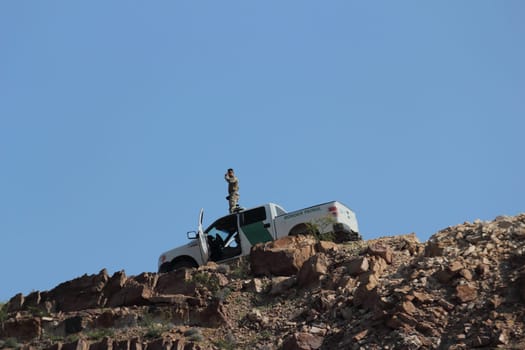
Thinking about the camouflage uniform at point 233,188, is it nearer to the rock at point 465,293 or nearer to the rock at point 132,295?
the rock at point 132,295

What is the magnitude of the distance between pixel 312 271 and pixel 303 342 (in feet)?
11.0

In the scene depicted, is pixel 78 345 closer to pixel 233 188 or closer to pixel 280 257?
pixel 280 257

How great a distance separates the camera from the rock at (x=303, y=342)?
20.5 metres

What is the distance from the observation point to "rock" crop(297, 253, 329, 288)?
77.5 feet

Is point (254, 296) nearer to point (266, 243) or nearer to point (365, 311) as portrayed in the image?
point (266, 243)

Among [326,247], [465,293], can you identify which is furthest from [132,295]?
[465,293]

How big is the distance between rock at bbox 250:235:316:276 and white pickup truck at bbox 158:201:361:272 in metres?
1.25

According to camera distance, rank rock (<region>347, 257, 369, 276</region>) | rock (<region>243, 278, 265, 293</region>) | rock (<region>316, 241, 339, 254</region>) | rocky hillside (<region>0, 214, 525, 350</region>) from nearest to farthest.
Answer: rocky hillside (<region>0, 214, 525, 350</region>) → rock (<region>347, 257, 369, 276</region>) → rock (<region>243, 278, 265, 293</region>) → rock (<region>316, 241, 339, 254</region>)

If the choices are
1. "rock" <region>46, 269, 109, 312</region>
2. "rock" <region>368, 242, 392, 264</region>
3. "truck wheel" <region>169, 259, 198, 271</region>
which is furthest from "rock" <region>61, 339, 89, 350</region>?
"rock" <region>368, 242, 392, 264</region>

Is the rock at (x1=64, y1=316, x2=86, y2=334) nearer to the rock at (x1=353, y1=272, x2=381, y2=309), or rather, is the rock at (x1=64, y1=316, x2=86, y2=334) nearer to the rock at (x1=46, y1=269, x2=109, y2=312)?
the rock at (x1=46, y1=269, x2=109, y2=312)

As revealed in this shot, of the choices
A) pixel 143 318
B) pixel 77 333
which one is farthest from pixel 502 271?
pixel 77 333

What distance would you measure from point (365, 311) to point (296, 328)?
5.37 ft

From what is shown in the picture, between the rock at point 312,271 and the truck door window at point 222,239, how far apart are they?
149 inches

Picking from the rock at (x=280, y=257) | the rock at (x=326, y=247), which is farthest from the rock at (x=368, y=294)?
the rock at (x=280, y=257)
